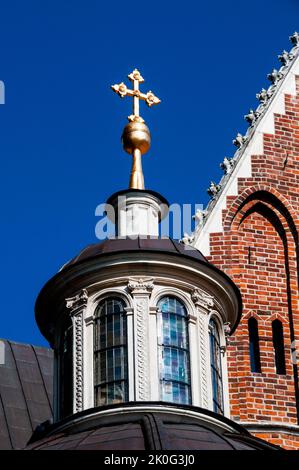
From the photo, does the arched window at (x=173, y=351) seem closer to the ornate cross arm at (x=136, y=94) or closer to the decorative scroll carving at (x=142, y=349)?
the decorative scroll carving at (x=142, y=349)

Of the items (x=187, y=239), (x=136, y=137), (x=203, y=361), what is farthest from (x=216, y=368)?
(x=187, y=239)

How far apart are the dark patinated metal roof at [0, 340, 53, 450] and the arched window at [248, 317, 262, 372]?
3357 millimetres

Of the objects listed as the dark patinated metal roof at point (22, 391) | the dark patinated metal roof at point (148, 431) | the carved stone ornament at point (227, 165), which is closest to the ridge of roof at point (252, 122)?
the carved stone ornament at point (227, 165)

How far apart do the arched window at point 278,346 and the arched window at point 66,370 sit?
4.12m

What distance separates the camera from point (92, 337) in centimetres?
1914

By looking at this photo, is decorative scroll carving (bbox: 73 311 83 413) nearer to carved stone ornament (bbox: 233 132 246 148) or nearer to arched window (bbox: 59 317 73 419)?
arched window (bbox: 59 317 73 419)

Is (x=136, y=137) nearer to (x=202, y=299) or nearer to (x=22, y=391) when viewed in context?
(x=202, y=299)

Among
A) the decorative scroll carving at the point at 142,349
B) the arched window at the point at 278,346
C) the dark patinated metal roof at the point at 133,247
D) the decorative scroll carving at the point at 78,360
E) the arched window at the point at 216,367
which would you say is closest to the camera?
the decorative scroll carving at the point at 142,349

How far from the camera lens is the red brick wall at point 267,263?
22.3m

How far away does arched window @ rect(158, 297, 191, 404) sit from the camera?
1856 cm

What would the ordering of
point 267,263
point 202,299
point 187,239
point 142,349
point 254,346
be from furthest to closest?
1. point 267,263
2. point 187,239
3. point 254,346
4. point 202,299
5. point 142,349

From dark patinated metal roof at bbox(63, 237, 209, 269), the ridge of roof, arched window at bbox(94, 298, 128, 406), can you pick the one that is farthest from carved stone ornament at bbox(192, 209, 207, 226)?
arched window at bbox(94, 298, 128, 406)

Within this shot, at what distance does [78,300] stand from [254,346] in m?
4.21
